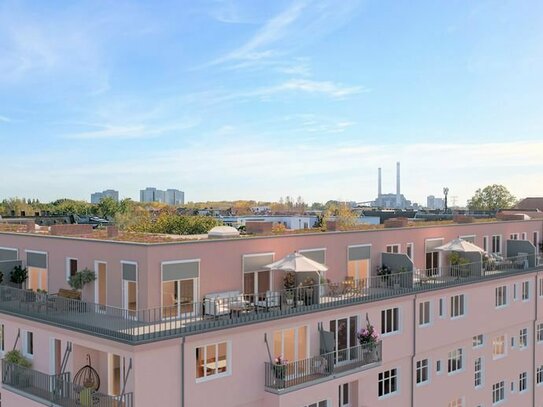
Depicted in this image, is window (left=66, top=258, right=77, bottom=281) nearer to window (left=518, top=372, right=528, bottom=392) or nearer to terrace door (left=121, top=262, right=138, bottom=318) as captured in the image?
terrace door (left=121, top=262, right=138, bottom=318)

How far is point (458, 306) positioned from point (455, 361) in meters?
2.99

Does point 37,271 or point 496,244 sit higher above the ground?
point 496,244

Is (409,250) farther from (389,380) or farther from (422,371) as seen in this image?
(389,380)

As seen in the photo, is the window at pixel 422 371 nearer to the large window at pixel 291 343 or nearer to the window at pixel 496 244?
the large window at pixel 291 343

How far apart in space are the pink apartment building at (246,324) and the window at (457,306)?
0.10 metres

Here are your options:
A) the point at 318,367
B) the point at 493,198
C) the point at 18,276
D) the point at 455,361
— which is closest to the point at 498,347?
the point at 455,361

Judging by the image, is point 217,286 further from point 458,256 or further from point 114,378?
point 458,256

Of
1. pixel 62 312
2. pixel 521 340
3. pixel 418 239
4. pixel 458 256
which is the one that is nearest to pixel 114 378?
pixel 62 312

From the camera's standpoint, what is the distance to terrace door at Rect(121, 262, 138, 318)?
67.1 ft

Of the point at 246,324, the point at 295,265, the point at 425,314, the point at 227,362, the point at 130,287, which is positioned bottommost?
the point at 227,362

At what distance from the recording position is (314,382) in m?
21.8

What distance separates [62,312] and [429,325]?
17795mm

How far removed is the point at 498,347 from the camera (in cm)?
3347

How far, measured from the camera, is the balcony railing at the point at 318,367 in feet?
69.1
